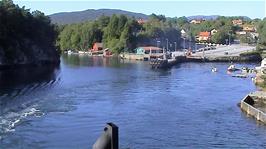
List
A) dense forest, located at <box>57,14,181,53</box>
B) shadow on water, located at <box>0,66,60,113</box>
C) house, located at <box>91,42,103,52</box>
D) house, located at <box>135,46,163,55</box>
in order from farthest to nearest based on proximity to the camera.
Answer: house, located at <box>91,42,103,52</box> < dense forest, located at <box>57,14,181,53</box> < house, located at <box>135,46,163,55</box> < shadow on water, located at <box>0,66,60,113</box>

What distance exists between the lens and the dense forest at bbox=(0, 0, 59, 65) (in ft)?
149

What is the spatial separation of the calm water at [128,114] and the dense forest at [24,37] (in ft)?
36.9

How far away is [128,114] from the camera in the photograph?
21.3 meters

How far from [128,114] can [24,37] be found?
31317 millimetres

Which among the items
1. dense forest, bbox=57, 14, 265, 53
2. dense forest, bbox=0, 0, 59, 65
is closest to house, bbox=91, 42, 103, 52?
dense forest, bbox=57, 14, 265, 53

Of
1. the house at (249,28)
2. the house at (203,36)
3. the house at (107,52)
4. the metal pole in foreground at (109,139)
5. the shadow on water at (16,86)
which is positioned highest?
the house at (249,28)

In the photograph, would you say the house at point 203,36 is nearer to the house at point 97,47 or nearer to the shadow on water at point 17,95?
the house at point 97,47

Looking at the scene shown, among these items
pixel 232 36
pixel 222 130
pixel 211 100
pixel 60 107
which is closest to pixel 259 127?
pixel 222 130

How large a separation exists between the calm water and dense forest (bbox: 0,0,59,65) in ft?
36.9

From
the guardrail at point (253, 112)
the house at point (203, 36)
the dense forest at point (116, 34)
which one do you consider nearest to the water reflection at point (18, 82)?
the guardrail at point (253, 112)

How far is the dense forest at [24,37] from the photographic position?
45.3 meters

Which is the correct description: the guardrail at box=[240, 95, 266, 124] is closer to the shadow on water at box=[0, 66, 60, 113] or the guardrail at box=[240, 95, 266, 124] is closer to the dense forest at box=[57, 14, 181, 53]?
the shadow on water at box=[0, 66, 60, 113]

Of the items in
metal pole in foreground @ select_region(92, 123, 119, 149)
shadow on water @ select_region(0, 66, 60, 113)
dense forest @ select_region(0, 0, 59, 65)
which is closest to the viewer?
metal pole in foreground @ select_region(92, 123, 119, 149)

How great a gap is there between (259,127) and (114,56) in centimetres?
5364
